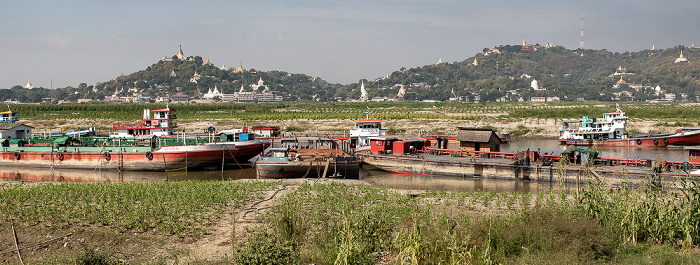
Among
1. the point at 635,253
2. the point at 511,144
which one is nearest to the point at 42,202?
the point at 635,253

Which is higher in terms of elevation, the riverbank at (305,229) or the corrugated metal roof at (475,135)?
the corrugated metal roof at (475,135)

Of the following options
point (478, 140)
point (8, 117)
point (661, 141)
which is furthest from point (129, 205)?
point (661, 141)

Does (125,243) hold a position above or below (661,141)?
below

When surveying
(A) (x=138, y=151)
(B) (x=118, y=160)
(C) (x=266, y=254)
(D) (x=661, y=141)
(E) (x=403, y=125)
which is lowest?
(B) (x=118, y=160)

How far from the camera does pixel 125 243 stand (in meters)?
20.5

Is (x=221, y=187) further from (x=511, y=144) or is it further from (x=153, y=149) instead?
(x=511, y=144)

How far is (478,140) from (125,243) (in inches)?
1281

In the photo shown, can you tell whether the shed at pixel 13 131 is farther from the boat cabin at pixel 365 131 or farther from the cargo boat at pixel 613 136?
the cargo boat at pixel 613 136

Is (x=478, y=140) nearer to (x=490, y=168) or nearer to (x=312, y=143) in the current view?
(x=490, y=168)

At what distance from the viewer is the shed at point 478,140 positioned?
4638 cm

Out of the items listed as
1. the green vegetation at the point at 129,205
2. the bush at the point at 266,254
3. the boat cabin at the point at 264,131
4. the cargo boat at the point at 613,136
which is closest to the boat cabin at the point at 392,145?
the green vegetation at the point at 129,205

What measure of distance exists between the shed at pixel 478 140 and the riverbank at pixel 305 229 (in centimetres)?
1661

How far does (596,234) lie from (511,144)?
54.8 m

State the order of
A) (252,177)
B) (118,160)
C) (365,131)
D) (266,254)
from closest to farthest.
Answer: (266,254) < (252,177) < (118,160) < (365,131)
